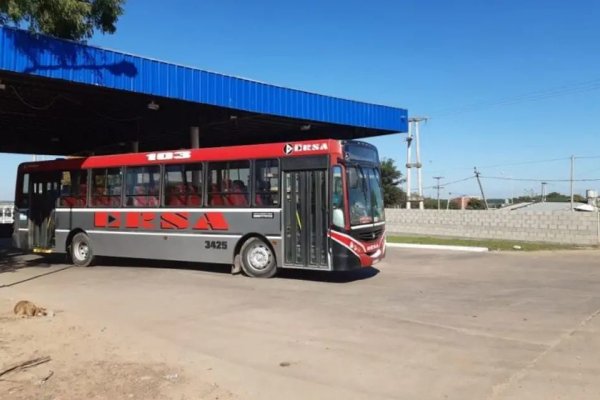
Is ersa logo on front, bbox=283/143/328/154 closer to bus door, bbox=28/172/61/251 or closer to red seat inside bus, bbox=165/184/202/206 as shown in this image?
red seat inside bus, bbox=165/184/202/206

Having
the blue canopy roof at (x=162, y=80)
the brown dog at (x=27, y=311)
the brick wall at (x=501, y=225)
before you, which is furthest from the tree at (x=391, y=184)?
the brown dog at (x=27, y=311)

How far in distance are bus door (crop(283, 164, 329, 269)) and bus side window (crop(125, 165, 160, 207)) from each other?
13.4 ft

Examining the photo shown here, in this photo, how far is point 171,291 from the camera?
Answer: 447 inches

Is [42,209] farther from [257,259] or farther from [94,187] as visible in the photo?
[257,259]

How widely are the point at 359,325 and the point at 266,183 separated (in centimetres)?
556

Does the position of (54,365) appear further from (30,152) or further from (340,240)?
(30,152)

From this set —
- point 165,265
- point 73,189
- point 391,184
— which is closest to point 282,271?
point 165,265

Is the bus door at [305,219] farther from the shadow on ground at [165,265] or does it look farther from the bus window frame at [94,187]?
the bus window frame at [94,187]

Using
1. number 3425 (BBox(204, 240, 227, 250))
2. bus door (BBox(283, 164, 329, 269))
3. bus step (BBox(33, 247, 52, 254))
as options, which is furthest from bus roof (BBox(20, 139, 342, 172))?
bus step (BBox(33, 247, 52, 254))

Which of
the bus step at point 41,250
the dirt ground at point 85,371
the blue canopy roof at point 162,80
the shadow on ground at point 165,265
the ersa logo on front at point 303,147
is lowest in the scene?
the dirt ground at point 85,371

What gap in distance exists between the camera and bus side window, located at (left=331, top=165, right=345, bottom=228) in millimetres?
11836

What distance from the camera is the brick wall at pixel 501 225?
25250 millimetres

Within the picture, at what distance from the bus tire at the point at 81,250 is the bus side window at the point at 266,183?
6.03 metres

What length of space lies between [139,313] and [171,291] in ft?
7.46
